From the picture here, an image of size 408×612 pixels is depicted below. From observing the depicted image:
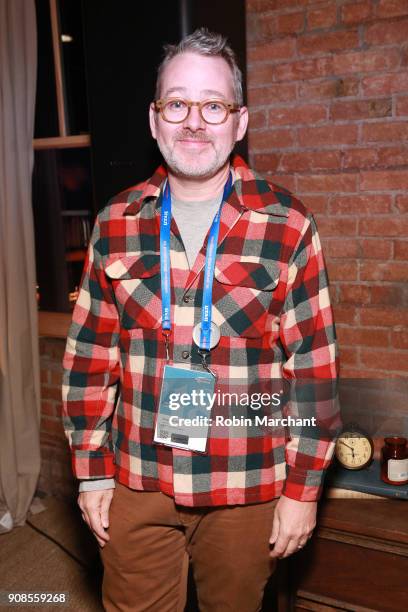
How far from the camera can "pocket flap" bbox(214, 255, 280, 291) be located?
1.35 meters

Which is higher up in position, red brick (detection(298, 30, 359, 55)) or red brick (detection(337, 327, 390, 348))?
red brick (detection(298, 30, 359, 55))

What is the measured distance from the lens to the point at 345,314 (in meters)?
2.07

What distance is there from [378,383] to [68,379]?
3.71 ft

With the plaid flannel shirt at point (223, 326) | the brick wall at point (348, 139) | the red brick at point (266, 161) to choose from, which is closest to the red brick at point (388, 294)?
the brick wall at point (348, 139)

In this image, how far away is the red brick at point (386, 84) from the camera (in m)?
1.84

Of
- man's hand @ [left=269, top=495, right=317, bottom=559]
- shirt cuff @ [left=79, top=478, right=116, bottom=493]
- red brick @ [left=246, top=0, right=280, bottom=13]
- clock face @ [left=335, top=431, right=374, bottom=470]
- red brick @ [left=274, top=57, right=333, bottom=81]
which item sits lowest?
clock face @ [left=335, top=431, right=374, bottom=470]

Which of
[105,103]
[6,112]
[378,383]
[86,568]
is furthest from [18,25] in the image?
[86,568]

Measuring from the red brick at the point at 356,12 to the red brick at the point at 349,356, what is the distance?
3.62 feet

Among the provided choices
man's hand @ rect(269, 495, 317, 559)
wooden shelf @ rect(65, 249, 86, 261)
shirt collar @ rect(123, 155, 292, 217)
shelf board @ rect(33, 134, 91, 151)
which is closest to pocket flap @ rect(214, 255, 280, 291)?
shirt collar @ rect(123, 155, 292, 217)

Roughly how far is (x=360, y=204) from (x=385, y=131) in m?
0.25

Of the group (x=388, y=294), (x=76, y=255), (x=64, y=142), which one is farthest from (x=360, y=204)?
(x=76, y=255)

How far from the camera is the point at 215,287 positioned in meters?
1.37

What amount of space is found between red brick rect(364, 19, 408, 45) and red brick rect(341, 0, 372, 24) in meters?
0.04

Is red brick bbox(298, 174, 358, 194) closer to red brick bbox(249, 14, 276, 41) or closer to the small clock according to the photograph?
red brick bbox(249, 14, 276, 41)
